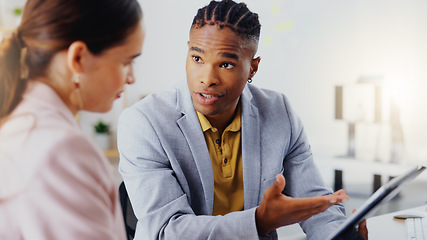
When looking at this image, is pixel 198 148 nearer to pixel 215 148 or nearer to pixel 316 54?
pixel 215 148

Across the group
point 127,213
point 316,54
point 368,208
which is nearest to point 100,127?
point 316,54

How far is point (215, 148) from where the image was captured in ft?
4.75

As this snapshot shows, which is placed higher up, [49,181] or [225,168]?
[49,181]

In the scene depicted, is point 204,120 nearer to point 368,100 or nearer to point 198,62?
point 198,62

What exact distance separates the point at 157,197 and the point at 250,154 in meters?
0.32

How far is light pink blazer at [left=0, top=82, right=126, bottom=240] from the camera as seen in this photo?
23.1 inches

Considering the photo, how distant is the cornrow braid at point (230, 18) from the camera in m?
1.35

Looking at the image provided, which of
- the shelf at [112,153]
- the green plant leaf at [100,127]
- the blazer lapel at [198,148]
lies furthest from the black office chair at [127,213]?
the green plant leaf at [100,127]

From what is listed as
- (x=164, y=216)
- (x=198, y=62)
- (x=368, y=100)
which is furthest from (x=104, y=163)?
(x=368, y=100)

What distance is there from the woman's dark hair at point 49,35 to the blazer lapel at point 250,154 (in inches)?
31.2

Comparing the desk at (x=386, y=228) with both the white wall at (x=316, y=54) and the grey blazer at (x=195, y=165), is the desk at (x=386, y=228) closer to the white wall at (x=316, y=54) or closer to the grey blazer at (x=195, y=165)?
the grey blazer at (x=195, y=165)

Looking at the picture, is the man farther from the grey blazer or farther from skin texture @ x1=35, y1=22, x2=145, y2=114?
skin texture @ x1=35, y1=22, x2=145, y2=114

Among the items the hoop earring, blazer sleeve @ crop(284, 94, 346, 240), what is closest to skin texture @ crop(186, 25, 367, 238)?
blazer sleeve @ crop(284, 94, 346, 240)

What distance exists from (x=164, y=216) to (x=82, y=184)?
0.67 metres
